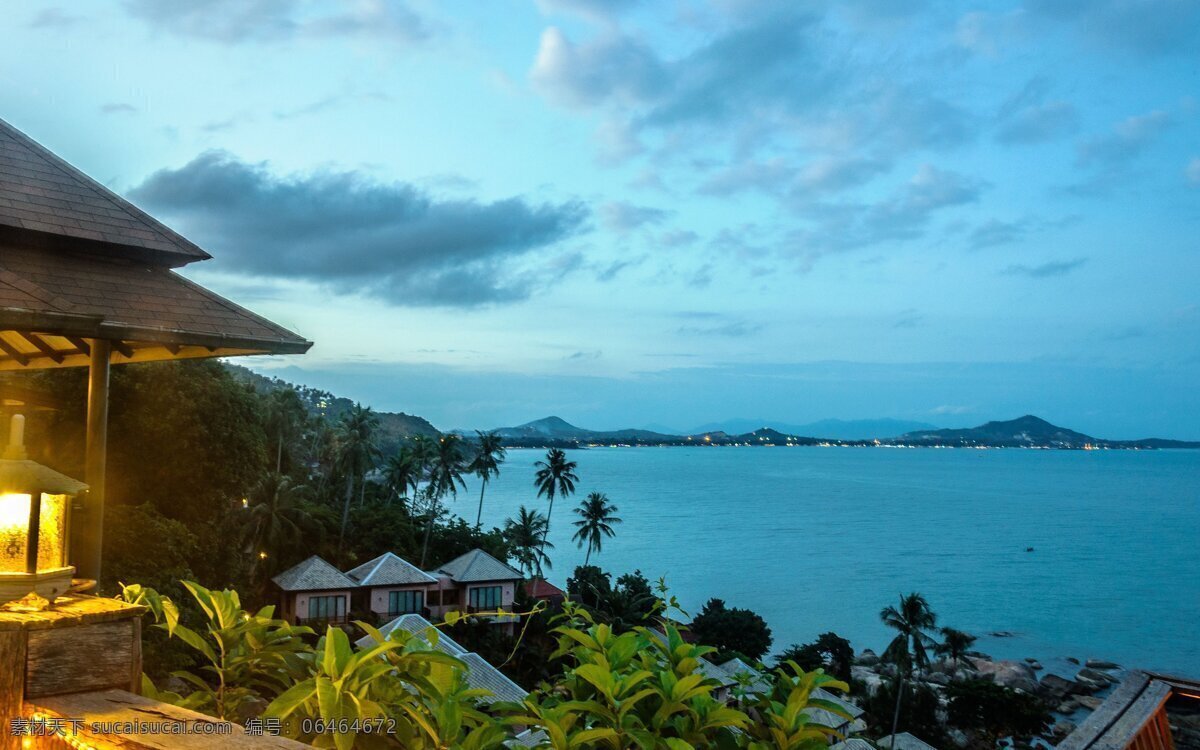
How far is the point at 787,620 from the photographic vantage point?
4203 centimetres

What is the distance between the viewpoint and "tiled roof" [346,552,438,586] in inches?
1015

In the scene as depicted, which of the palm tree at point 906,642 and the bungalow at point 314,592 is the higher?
the bungalow at point 314,592

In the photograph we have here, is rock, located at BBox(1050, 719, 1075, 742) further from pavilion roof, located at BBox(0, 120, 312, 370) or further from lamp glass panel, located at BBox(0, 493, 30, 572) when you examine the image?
lamp glass panel, located at BBox(0, 493, 30, 572)

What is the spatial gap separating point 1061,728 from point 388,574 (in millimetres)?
25058

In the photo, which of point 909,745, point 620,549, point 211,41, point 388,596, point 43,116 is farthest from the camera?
point 620,549

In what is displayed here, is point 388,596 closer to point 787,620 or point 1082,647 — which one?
point 787,620

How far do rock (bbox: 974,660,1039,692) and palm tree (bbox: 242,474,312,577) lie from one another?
2837 centimetres

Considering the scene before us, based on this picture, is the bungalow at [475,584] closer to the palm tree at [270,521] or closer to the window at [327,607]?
the window at [327,607]

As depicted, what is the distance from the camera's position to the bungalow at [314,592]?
80.1ft

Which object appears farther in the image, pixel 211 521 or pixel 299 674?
pixel 211 521

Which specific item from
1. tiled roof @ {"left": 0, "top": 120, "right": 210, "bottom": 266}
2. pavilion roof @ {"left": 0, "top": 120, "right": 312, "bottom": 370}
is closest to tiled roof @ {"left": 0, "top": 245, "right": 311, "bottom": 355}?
pavilion roof @ {"left": 0, "top": 120, "right": 312, "bottom": 370}

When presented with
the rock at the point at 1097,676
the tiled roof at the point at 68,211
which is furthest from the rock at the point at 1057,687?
the tiled roof at the point at 68,211

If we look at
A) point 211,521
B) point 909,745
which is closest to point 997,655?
point 909,745

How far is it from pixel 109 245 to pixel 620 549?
5636cm
